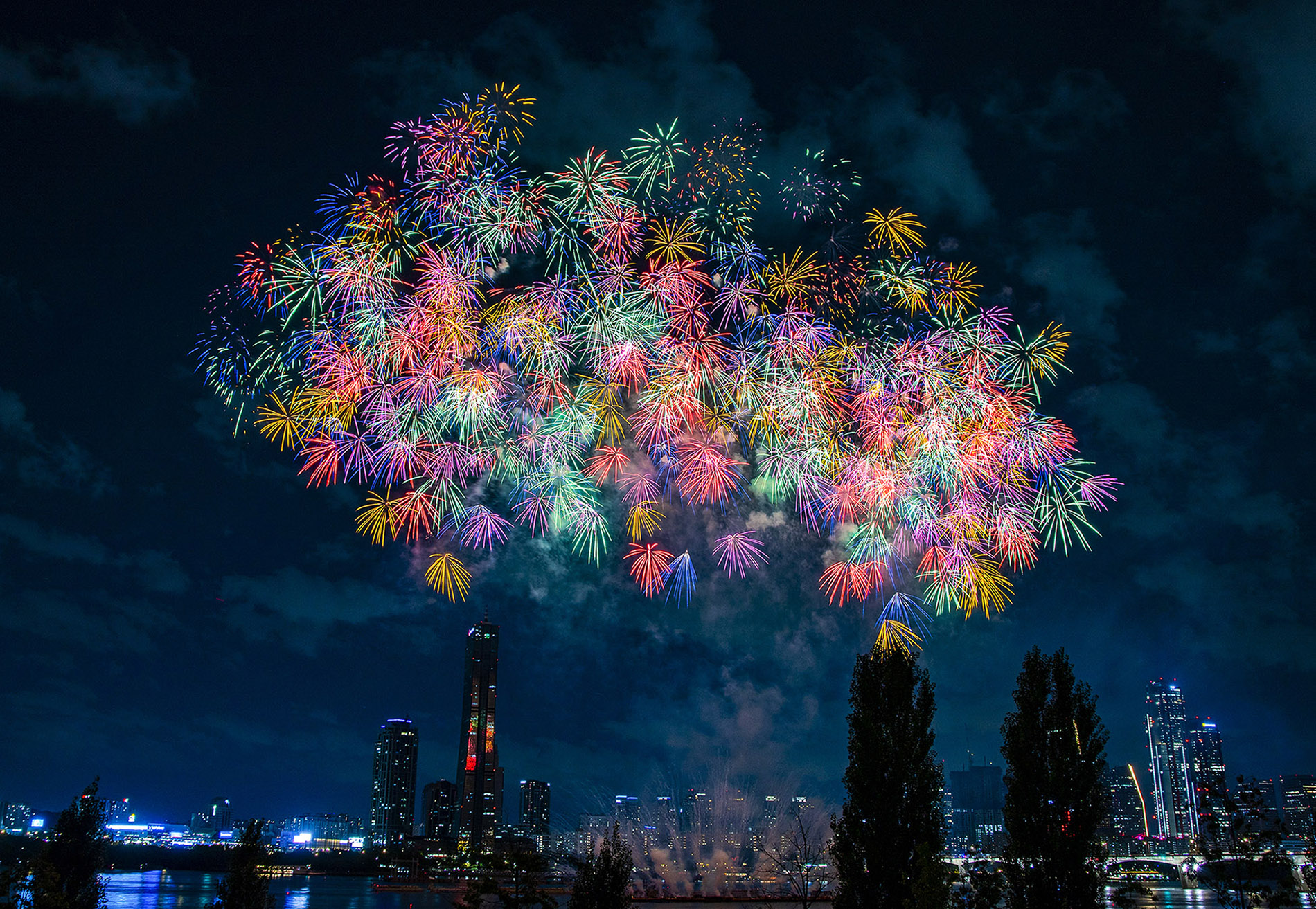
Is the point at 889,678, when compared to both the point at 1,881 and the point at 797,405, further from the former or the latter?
the point at 1,881

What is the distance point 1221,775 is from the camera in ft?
76.8

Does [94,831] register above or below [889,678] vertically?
below

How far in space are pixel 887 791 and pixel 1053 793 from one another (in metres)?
5.20

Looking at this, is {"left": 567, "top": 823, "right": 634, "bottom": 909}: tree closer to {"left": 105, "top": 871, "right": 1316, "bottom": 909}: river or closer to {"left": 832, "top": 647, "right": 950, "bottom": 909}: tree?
{"left": 832, "top": 647, "right": 950, "bottom": 909}: tree

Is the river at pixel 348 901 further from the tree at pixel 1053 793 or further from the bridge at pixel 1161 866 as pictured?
the tree at pixel 1053 793

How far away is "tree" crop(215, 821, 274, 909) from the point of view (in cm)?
3747

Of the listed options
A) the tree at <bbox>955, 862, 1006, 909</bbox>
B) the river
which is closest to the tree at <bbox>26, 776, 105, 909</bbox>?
the tree at <bbox>955, 862, 1006, 909</bbox>

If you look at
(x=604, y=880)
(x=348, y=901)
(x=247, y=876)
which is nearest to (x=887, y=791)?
(x=604, y=880)

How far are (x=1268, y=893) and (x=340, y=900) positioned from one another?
177 meters

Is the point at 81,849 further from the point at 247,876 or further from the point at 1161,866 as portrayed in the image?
the point at 1161,866

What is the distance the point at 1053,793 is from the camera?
28.2m

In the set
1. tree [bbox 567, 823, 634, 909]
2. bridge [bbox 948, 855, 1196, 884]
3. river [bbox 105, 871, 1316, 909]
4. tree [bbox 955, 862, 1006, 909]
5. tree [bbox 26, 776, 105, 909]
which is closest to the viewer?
tree [bbox 567, 823, 634, 909]

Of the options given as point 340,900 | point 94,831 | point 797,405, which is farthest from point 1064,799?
point 340,900

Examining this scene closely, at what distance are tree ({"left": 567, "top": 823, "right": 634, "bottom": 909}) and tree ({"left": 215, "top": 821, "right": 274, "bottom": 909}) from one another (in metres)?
18.7
